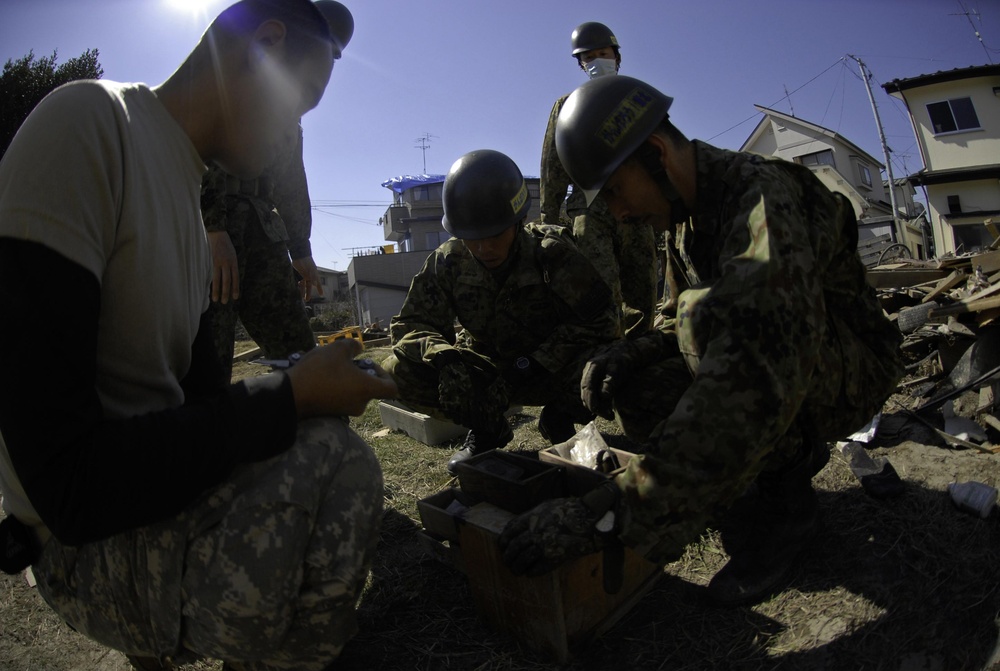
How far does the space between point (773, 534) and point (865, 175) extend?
138 feet

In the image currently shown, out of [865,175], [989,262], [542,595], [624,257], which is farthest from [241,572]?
[865,175]

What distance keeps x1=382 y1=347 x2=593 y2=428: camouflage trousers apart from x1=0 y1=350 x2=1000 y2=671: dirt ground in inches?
33.5

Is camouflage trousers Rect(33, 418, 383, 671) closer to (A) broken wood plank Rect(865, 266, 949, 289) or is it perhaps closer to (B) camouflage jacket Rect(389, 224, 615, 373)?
(B) camouflage jacket Rect(389, 224, 615, 373)

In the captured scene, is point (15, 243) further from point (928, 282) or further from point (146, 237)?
point (928, 282)

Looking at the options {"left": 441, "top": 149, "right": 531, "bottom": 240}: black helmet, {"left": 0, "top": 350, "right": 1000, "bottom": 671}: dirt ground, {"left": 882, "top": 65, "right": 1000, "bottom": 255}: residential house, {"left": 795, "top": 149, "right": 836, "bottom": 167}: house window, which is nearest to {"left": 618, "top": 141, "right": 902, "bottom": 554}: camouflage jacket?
{"left": 0, "top": 350, "right": 1000, "bottom": 671}: dirt ground

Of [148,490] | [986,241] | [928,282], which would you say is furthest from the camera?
[986,241]

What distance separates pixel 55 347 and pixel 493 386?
2.57 meters

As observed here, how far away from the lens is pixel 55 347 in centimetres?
123

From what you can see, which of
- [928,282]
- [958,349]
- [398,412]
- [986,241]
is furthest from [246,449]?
[986,241]

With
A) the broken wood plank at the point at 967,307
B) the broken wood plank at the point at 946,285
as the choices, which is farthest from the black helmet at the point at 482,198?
the broken wood plank at the point at 946,285

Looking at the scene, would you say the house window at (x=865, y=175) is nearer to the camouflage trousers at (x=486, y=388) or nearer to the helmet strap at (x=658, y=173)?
the camouflage trousers at (x=486, y=388)

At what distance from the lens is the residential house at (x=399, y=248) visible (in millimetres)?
35531

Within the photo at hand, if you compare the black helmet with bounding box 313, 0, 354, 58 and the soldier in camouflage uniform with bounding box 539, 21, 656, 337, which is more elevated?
the black helmet with bounding box 313, 0, 354, 58

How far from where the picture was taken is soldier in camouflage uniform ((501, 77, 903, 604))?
1895 mm
